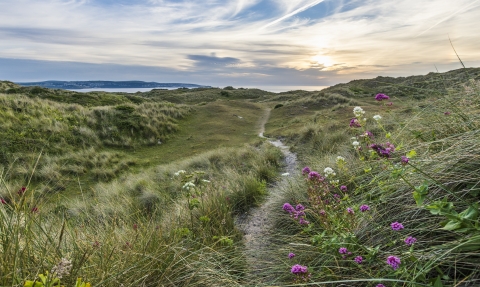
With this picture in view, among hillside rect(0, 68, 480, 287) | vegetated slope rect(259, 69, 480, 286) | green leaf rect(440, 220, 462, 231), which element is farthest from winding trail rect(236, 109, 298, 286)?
green leaf rect(440, 220, 462, 231)

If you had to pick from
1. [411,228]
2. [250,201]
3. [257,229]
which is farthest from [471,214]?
[250,201]

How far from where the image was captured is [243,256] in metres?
3.20

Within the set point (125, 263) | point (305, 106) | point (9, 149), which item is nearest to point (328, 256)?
point (125, 263)

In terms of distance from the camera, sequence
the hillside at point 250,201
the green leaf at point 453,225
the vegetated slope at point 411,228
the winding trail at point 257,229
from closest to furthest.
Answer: the green leaf at point 453,225 < the vegetated slope at point 411,228 < the hillside at point 250,201 < the winding trail at point 257,229

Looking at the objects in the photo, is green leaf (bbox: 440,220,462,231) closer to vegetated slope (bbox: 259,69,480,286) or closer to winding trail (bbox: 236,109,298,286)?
vegetated slope (bbox: 259,69,480,286)

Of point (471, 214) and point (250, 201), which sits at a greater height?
point (471, 214)

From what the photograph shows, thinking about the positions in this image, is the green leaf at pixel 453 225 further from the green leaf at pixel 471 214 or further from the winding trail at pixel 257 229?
the winding trail at pixel 257 229

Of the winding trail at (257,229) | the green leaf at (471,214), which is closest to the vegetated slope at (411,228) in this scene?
the green leaf at (471,214)

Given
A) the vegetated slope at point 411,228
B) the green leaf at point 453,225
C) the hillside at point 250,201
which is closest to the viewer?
the green leaf at point 453,225

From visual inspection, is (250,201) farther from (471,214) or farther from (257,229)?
(471,214)

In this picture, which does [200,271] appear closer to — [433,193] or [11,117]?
[433,193]

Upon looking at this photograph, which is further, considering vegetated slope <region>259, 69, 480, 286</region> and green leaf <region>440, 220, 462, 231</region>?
vegetated slope <region>259, 69, 480, 286</region>

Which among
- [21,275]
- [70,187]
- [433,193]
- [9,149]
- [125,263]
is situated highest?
[433,193]

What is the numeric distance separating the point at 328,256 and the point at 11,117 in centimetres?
1720
